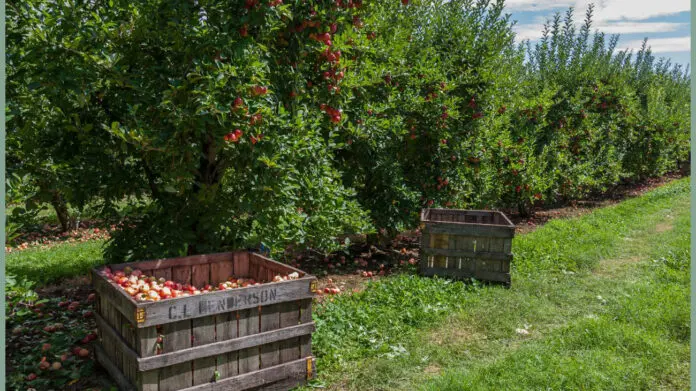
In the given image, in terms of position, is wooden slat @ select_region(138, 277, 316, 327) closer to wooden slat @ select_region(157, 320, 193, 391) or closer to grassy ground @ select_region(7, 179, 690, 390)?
wooden slat @ select_region(157, 320, 193, 391)

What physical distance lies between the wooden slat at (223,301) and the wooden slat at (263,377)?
521mm

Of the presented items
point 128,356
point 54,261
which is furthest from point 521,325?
point 54,261

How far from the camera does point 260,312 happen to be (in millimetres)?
3828

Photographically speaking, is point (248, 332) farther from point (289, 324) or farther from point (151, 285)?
point (151, 285)

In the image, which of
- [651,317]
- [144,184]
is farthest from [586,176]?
[144,184]

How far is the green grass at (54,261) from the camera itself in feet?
23.4

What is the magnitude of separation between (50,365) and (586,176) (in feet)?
44.2

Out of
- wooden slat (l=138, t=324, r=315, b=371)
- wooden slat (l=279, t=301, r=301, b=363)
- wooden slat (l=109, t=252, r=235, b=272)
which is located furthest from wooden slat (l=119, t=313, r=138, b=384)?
wooden slat (l=279, t=301, r=301, b=363)

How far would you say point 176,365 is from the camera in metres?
3.52

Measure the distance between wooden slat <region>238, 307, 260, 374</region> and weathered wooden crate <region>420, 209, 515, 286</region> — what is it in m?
3.67

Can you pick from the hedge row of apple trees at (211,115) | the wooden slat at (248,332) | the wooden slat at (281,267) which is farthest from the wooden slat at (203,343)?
the hedge row of apple trees at (211,115)

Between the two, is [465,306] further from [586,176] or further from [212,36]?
[586,176]

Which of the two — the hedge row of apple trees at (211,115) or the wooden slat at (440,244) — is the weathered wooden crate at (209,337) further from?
the wooden slat at (440,244)

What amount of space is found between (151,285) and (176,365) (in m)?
0.73
